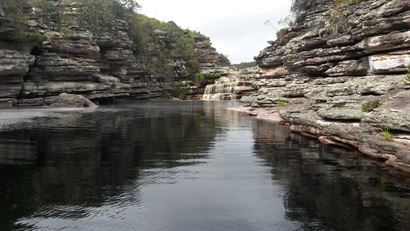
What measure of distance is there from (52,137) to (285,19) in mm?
51254

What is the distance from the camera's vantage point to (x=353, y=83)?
25359 mm

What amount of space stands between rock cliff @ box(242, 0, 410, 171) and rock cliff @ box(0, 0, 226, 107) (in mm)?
28741

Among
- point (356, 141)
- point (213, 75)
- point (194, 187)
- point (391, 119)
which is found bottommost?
point (194, 187)

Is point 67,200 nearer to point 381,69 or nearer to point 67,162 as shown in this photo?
point 67,162

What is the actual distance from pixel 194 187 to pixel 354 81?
17.7 m

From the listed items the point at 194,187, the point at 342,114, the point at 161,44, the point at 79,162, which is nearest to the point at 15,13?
the point at 161,44

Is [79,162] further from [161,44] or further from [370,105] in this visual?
[161,44]

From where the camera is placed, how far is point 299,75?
45281mm

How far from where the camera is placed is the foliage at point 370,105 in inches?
730

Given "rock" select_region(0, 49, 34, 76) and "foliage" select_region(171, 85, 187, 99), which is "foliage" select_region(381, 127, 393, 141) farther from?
"foliage" select_region(171, 85, 187, 99)

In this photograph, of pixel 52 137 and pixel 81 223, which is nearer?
pixel 81 223

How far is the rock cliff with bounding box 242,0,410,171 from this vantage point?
52.3ft

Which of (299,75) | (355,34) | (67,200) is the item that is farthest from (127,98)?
(67,200)

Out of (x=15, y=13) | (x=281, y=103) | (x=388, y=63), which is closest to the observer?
(x=388, y=63)
